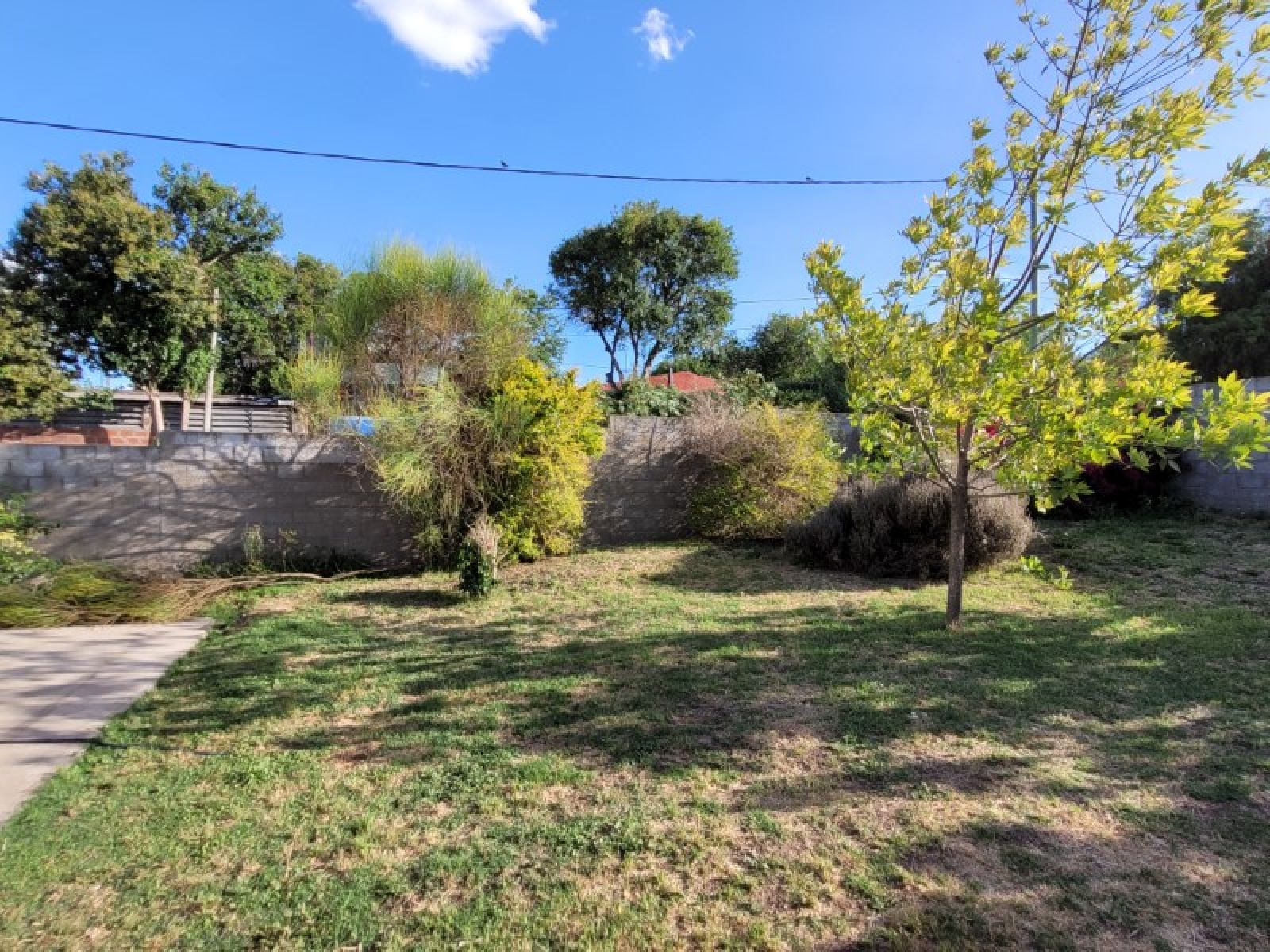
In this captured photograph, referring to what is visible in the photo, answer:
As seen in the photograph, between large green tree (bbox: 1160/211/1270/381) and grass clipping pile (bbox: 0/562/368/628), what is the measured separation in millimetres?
18763

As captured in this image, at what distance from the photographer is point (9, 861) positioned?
7.70ft

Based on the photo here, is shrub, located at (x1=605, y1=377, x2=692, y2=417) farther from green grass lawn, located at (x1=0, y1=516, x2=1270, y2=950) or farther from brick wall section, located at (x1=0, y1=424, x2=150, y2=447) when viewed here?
brick wall section, located at (x1=0, y1=424, x2=150, y2=447)

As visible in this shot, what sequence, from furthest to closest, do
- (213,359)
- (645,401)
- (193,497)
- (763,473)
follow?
(213,359) → (645,401) → (763,473) → (193,497)

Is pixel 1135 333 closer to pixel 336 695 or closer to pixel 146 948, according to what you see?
pixel 336 695

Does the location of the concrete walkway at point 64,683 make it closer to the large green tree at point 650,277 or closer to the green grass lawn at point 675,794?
the green grass lawn at point 675,794

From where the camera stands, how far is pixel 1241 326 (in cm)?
1598

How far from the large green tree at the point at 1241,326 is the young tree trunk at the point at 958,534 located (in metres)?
14.5

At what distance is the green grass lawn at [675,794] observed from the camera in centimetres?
207

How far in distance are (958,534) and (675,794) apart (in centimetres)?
325

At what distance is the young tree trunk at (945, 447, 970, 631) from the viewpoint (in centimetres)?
497

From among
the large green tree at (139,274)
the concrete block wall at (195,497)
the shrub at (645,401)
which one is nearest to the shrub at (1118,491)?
the shrub at (645,401)

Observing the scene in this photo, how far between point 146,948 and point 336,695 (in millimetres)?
1998

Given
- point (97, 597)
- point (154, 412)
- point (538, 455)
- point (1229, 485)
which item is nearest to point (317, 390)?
point (538, 455)

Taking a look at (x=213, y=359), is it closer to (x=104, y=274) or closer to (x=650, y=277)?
(x=104, y=274)
